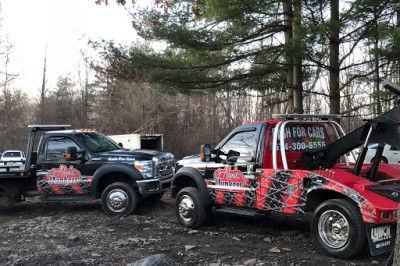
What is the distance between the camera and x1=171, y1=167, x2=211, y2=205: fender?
7.12 meters

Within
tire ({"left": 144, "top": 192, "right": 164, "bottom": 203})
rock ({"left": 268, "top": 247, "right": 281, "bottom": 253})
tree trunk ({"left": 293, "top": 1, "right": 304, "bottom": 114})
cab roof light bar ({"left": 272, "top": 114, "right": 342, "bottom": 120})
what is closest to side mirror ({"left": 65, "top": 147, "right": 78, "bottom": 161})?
tire ({"left": 144, "top": 192, "right": 164, "bottom": 203})

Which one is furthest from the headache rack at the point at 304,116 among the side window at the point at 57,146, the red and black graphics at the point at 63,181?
the side window at the point at 57,146

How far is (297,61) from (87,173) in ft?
23.2

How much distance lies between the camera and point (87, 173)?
8852 mm

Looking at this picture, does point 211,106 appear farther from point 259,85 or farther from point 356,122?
point 259,85

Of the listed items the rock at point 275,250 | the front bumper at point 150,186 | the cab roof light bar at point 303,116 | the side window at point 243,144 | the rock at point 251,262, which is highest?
the cab roof light bar at point 303,116

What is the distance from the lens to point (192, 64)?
11.8 m

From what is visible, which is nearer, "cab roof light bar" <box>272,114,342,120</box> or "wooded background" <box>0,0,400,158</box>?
"cab roof light bar" <box>272,114,342,120</box>

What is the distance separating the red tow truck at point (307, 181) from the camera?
502 cm

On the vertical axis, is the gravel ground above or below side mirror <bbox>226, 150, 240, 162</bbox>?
below

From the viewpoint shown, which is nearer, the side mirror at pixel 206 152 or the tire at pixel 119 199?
the side mirror at pixel 206 152

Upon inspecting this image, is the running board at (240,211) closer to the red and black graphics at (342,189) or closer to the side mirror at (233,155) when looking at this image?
the side mirror at (233,155)

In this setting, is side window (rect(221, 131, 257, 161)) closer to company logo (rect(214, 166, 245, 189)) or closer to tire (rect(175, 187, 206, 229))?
company logo (rect(214, 166, 245, 189))

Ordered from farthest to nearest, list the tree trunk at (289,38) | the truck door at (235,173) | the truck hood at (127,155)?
the tree trunk at (289,38)
the truck hood at (127,155)
the truck door at (235,173)
